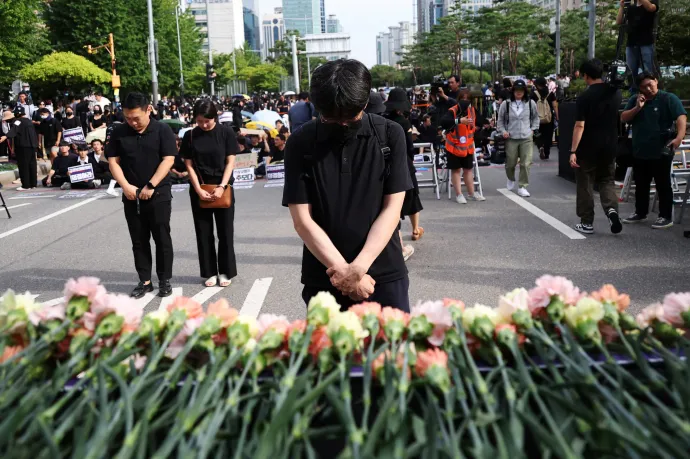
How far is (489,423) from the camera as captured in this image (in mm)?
1667

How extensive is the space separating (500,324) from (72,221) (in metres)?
11.5

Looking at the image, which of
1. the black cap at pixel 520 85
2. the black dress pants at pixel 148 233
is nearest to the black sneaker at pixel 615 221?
the black cap at pixel 520 85

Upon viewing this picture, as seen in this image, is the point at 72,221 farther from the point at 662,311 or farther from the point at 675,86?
the point at 675,86

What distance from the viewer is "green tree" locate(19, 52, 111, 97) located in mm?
39500

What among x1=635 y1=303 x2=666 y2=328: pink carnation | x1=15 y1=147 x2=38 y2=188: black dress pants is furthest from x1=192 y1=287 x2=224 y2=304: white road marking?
x1=15 y1=147 x2=38 y2=188: black dress pants

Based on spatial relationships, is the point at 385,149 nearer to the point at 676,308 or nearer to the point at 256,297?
the point at 676,308

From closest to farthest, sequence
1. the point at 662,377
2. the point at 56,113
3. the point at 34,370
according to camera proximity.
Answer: the point at 662,377, the point at 34,370, the point at 56,113

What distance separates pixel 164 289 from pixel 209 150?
1419 millimetres

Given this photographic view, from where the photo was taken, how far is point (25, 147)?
18016 mm

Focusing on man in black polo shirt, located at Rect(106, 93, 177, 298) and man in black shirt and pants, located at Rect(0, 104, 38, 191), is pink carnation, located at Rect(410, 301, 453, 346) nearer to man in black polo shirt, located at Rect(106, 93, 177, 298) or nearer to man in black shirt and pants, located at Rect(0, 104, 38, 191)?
man in black polo shirt, located at Rect(106, 93, 177, 298)

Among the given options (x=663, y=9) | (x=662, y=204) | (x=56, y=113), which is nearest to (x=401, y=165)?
(x=662, y=204)

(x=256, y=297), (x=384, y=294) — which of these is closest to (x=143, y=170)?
(x=256, y=297)

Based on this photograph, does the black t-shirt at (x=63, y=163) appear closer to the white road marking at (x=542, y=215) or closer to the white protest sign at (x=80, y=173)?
the white protest sign at (x=80, y=173)

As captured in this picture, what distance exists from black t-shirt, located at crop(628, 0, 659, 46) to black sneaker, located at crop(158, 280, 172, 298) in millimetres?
9275
